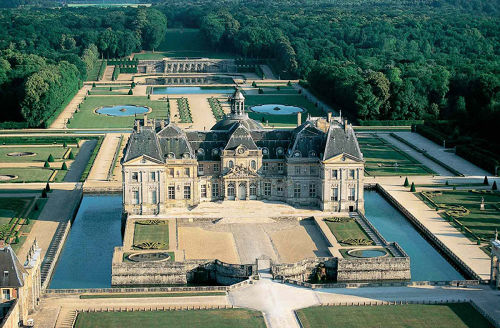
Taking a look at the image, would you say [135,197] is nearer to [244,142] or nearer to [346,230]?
[244,142]

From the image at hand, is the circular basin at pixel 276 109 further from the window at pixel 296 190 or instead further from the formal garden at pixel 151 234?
the formal garden at pixel 151 234

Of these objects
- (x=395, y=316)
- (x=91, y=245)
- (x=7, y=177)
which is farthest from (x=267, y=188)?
(x=7, y=177)

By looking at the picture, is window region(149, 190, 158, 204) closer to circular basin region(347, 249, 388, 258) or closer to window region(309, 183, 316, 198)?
window region(309, 183, 316, 198)

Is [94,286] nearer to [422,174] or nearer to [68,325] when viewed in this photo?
[68,325]

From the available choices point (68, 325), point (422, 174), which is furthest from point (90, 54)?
point (68, 325)

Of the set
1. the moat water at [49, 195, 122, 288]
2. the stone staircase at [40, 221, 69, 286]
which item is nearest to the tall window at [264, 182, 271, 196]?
the moat water at [49, 195, 122, 288]

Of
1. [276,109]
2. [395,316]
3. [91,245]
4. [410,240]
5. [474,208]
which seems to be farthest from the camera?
[276,109]
